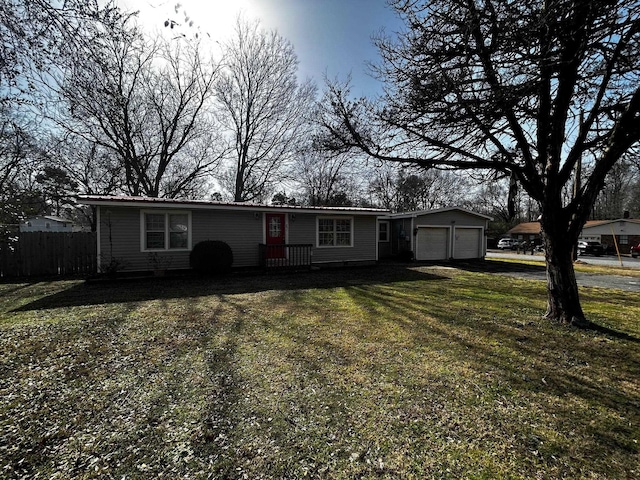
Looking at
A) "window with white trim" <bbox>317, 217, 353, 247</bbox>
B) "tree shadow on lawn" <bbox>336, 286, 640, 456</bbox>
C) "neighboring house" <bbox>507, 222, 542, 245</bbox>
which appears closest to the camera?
"tree shadow on lawn" <bbox>336, 286, 640, 456</bbox>

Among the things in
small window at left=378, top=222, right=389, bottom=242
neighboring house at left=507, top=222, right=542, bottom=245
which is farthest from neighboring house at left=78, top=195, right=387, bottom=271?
neighboring house at left=507, top=222, right=542, bottom=245

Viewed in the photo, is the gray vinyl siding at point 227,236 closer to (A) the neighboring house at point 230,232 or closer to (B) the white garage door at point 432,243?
(A) the neighboring house at point 230,232

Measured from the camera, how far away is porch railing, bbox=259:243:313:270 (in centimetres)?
1099

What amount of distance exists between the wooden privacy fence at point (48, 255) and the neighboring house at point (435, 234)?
13709 millimetres

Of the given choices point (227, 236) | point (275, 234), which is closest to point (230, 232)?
point (227, 236)

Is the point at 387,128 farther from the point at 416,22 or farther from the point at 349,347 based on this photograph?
the point at 349,347

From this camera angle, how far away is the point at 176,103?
18.0 m

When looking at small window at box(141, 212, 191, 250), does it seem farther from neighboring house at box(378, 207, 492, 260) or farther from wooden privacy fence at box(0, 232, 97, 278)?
neighboring house at box(378, 207, 492, 260)

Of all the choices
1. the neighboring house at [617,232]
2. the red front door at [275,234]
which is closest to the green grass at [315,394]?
the red front door at [275,234]

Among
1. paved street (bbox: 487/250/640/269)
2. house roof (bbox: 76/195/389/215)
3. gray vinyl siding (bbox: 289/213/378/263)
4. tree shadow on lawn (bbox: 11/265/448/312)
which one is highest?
house roof (bbox: 76/195/389/215)

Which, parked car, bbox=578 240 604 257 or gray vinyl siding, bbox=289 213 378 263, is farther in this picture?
parked car, bbox=578 240 604 257

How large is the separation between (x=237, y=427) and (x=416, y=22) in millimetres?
5582

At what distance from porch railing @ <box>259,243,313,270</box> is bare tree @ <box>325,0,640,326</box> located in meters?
6.09

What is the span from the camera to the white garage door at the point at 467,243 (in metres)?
17.2
